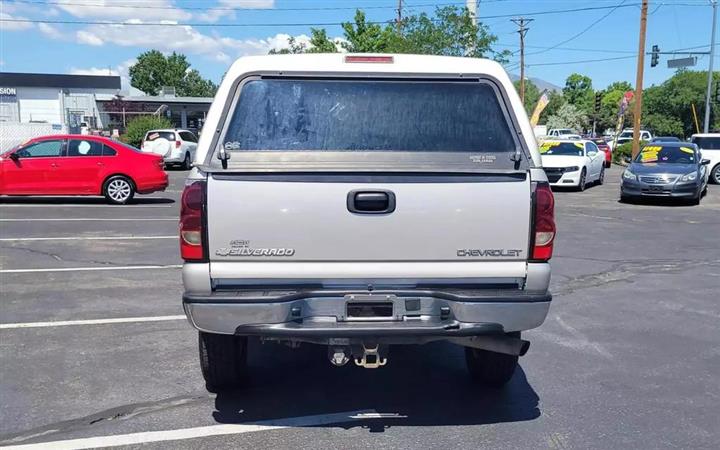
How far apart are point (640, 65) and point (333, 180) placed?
29.6 m

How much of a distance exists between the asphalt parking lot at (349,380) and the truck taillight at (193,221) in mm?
1146

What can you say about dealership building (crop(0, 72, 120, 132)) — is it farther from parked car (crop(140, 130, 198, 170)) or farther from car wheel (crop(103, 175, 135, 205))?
car wheel (crop(103, 175, 135, 205))

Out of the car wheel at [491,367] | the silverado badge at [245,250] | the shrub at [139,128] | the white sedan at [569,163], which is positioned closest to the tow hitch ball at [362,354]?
the silverado badge at [245,250]

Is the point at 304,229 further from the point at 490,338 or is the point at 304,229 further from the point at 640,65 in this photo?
the point at 640,65

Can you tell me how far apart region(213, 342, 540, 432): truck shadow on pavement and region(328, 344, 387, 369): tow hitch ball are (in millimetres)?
495

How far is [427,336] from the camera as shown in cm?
372

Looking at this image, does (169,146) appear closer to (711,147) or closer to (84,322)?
(711,147)

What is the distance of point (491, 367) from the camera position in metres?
4.70

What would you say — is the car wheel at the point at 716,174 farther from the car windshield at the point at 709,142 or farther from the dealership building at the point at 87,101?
the dealership building at the point at 87,101

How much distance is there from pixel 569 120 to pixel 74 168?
79467 mm

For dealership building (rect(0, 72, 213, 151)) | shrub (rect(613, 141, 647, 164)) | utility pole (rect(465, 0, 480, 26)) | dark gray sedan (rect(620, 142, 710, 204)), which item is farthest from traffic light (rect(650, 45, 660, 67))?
dealership building (rect(0, 72, 213, 151))

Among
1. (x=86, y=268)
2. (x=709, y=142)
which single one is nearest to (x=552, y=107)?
(x=709, y=142)

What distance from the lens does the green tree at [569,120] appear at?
283 ft

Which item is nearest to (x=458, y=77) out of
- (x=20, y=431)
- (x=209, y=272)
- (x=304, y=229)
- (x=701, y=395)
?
(x=304, y=229)
